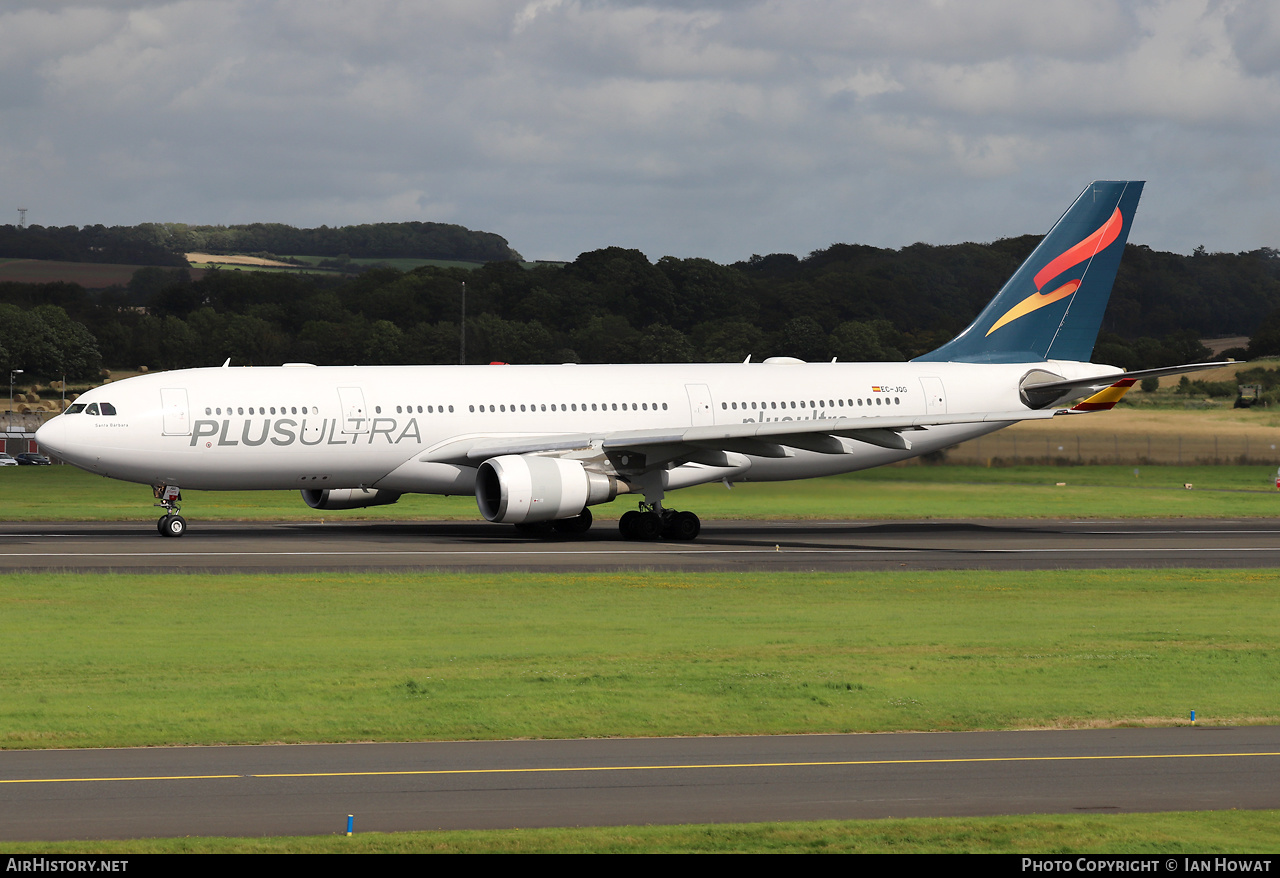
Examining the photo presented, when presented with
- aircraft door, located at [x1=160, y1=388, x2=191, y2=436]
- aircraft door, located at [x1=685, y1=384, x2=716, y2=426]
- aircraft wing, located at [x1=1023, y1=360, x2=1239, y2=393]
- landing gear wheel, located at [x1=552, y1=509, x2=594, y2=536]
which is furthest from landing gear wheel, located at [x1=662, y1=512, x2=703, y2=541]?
aircraft door, located at [x1=160, y1=388, x2=191, y2=436]

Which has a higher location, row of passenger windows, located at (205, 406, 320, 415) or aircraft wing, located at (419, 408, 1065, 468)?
row of passenger windows, located at (205, 406, 320, 415)

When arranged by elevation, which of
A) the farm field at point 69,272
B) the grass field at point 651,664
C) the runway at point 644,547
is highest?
the farm field at point 69,272

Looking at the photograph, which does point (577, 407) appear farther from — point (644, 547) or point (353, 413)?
point (353, 413)

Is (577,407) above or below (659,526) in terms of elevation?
above

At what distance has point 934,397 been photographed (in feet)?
144

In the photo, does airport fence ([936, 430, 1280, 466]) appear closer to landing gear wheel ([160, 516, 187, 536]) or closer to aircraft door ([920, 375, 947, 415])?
aircraft door ([920, 375, 947, 415])

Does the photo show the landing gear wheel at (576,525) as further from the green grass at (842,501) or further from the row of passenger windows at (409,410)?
the green grass at (842,501)

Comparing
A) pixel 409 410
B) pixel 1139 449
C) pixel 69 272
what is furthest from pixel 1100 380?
pixel 69 272

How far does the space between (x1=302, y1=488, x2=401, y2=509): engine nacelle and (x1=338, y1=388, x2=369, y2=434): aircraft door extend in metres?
3.17

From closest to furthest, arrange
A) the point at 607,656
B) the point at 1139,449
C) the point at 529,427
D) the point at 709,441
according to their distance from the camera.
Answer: the point at 607,656, the point at 709,441, the point at 529,427, the point at 1139,449

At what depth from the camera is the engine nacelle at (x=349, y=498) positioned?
40.7m

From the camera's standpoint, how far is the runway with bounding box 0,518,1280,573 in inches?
1278

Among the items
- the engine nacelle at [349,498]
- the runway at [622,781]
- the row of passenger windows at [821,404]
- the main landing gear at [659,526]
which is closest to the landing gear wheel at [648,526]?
the main landing gear at [659,526]

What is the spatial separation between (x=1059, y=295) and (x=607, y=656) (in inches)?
1210
